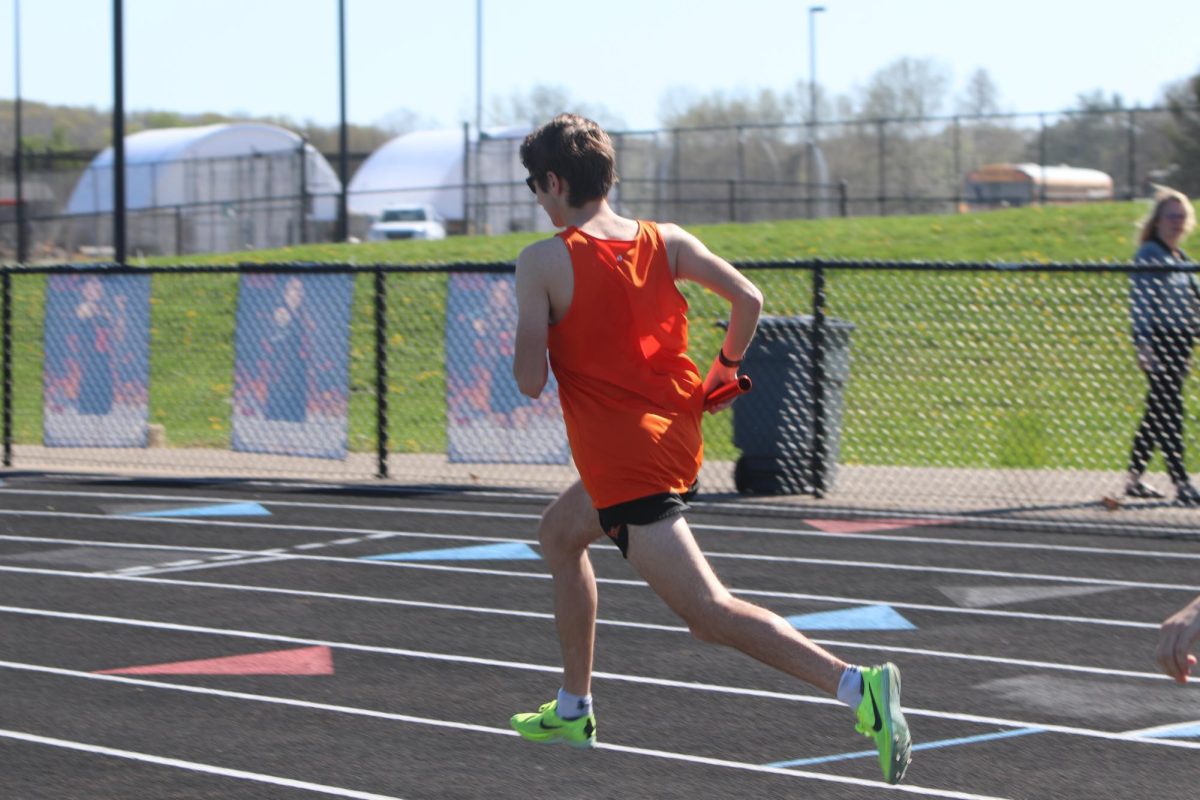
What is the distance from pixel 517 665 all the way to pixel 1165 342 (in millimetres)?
6163

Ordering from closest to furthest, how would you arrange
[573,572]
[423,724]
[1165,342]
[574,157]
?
[574,157]
[573,572]
[423,724]
[1165,342]

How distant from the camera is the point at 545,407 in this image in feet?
40.7

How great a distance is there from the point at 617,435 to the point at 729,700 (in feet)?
5.92

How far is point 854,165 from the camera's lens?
58000 millimetres

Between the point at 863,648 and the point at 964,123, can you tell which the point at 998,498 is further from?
the point at 964,123

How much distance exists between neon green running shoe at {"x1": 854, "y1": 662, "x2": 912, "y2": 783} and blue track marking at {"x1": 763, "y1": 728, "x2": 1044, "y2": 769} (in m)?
0.78

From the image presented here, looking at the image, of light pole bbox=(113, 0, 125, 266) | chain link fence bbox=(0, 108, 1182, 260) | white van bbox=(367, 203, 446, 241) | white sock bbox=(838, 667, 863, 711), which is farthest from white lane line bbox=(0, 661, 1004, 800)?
white van bbox=(367, 203, 446, 241)

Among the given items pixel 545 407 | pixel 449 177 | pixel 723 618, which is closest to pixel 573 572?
pixel 723 618

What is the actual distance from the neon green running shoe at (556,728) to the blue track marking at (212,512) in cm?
611

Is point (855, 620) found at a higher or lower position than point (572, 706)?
lower

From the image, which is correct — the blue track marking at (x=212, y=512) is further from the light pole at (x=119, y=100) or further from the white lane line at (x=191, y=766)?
the light pole at (x=119, y=100)

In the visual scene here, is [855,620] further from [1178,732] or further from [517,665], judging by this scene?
[1178,732]

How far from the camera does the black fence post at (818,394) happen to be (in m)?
11.6

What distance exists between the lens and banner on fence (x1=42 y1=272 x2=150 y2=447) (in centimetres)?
1362
